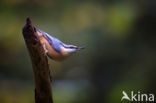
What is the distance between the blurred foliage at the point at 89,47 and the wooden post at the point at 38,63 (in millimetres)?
1954

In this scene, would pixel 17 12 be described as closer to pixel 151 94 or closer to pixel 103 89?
pixel 103 89

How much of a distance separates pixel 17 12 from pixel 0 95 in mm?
675

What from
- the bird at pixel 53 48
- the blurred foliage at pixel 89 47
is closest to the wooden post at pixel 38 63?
the bird at pixel 53 48

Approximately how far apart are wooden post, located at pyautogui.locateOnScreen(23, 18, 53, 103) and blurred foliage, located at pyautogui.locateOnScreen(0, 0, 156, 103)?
6.41ft

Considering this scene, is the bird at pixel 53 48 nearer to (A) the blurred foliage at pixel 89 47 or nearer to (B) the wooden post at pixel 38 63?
(B) the wooden post at pixel 38 63

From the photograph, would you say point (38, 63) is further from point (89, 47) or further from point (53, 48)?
point (89, 47)

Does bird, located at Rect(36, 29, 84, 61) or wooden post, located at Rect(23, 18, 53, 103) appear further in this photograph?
bird, located at Rect(36, 29, 84, 61)

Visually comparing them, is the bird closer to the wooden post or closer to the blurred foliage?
the wooden post

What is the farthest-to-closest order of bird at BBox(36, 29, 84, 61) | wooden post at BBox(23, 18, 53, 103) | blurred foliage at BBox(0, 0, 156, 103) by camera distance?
blurred foliage at BBox(0, 0, 156, 103), bird at BBox(36, 29, 84, 61), wooden post at BBox(23, 18, 53, 103)

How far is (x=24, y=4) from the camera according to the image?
326 cm

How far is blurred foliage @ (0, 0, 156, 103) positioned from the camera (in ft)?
10.5

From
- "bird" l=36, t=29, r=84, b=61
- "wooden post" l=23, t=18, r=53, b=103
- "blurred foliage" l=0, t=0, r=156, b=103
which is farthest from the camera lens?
"blurred foliage" l=0, t=0, r=156, b=103

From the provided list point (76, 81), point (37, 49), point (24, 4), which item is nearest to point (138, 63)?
point (76, 81)

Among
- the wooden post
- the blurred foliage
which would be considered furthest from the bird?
the blurred foliage
